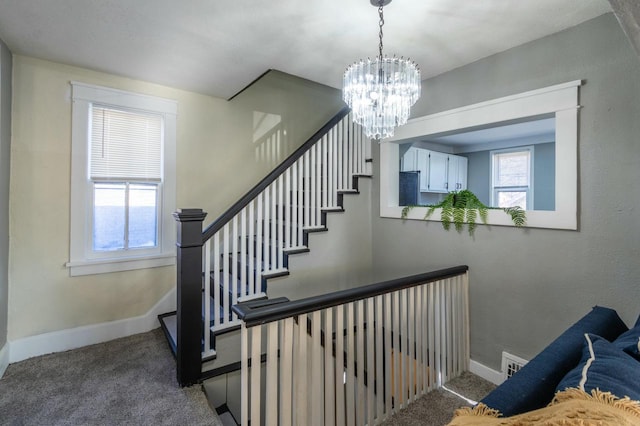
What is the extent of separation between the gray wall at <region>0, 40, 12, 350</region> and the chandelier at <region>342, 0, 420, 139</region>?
105 inches

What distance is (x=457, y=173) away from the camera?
5.74 meters

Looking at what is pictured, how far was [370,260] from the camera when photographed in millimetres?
3621

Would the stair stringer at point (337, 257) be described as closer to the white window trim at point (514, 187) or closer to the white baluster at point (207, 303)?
the white baluster at point (207, 303)

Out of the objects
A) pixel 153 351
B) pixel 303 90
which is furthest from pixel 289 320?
pixel 303 90

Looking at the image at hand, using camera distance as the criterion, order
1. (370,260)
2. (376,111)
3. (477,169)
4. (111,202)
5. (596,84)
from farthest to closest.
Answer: (477,169) < (370,260) < (111,202) < (596,84) < (376,111)

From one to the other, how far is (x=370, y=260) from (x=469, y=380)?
60.5 inches

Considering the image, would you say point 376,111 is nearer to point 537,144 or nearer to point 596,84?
point 596,84

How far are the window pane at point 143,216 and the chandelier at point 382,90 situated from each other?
2.43 meters

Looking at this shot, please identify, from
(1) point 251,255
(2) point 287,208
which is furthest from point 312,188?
(1) point 251,255

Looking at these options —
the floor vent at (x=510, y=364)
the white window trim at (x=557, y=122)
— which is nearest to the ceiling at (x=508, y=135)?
the white window trim at (x=557, y=122)

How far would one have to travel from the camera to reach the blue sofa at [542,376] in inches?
39.9

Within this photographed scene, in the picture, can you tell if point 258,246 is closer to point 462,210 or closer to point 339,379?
point 339,379

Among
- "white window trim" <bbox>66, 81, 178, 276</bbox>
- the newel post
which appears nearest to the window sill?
"white window trim" <bbox>66, 81, 178, 276</bbox>

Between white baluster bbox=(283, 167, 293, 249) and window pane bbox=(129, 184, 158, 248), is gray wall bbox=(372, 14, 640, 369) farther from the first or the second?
window pane bbox=(129, 184, 158, 248)
